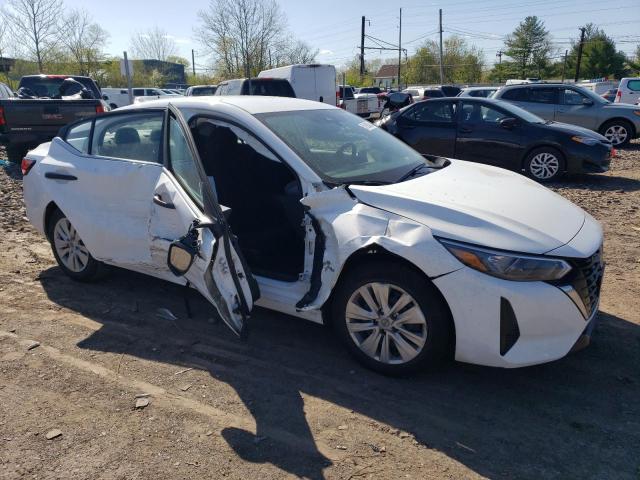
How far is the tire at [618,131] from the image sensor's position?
13.1 metres

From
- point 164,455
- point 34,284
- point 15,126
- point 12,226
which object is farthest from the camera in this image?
point 15,126

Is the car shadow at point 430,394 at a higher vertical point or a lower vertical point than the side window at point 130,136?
lower

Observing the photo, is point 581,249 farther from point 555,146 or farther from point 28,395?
point 555,146

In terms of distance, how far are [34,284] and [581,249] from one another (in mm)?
4527

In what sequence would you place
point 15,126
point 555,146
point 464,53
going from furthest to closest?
point 464,53 → point 15,126 → point 555,146

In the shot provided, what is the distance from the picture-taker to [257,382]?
324 centimetres

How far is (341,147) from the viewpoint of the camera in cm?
391

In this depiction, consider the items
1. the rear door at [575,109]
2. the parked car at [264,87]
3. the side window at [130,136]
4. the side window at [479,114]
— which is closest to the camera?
the side window at [130,136]

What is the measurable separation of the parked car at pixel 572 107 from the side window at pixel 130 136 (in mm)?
10946

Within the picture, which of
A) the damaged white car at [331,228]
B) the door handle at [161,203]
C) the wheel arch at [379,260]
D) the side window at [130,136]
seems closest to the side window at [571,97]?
the damaged white car at [331,228]

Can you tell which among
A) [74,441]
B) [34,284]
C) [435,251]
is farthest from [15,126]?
[435,251]

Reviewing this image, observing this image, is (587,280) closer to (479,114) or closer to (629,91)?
(479,114)

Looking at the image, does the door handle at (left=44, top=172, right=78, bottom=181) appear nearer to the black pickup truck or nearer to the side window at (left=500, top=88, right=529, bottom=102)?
the black pickup truck

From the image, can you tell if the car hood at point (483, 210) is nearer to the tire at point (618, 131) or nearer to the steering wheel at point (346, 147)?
the steering wheel at point (346, 147)
